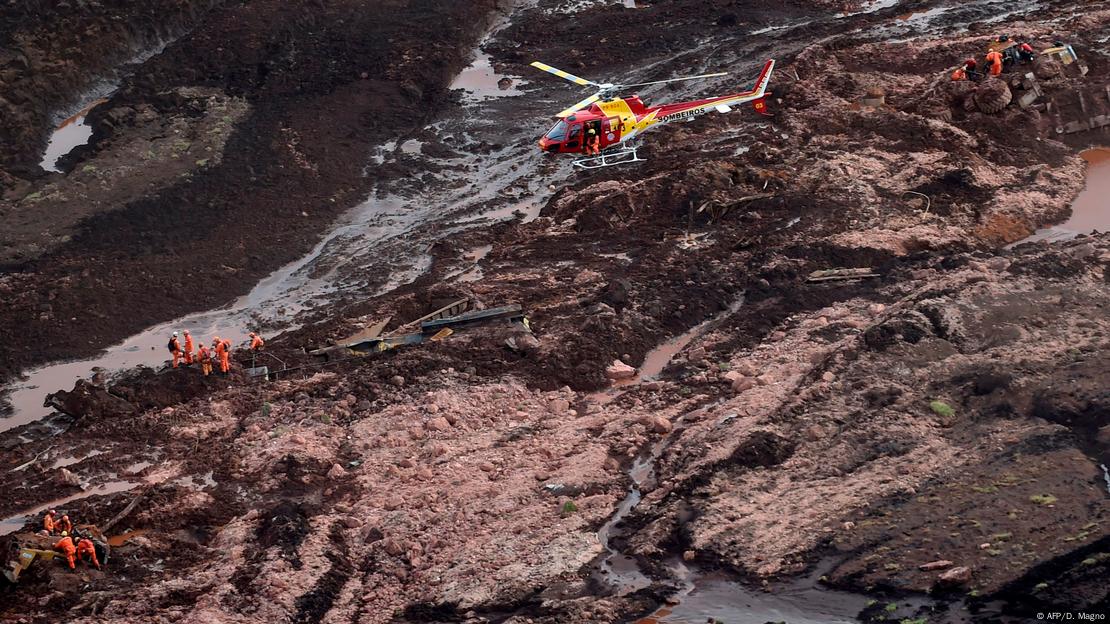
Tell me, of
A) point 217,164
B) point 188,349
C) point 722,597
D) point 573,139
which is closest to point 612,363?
point 722,597

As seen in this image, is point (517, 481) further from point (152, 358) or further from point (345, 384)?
point (152, 358)

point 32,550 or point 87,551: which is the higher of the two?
point 32,550

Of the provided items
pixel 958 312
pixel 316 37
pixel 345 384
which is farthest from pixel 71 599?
pixel 316 37

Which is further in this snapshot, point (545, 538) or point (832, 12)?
point (832, 12)

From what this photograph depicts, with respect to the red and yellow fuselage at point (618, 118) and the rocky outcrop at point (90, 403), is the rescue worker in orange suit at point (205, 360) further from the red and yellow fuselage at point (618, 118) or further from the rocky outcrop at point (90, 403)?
the red and yellow fuselage at point (618, 118)

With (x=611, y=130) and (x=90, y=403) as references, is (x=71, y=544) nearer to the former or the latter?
(x=90, y=403)

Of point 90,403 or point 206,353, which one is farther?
point 206,353

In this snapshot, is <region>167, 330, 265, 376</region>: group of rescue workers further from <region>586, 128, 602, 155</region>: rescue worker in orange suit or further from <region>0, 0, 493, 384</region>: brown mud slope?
<region>586, 128, 602, 155</region>: rescue worker in orange suit
